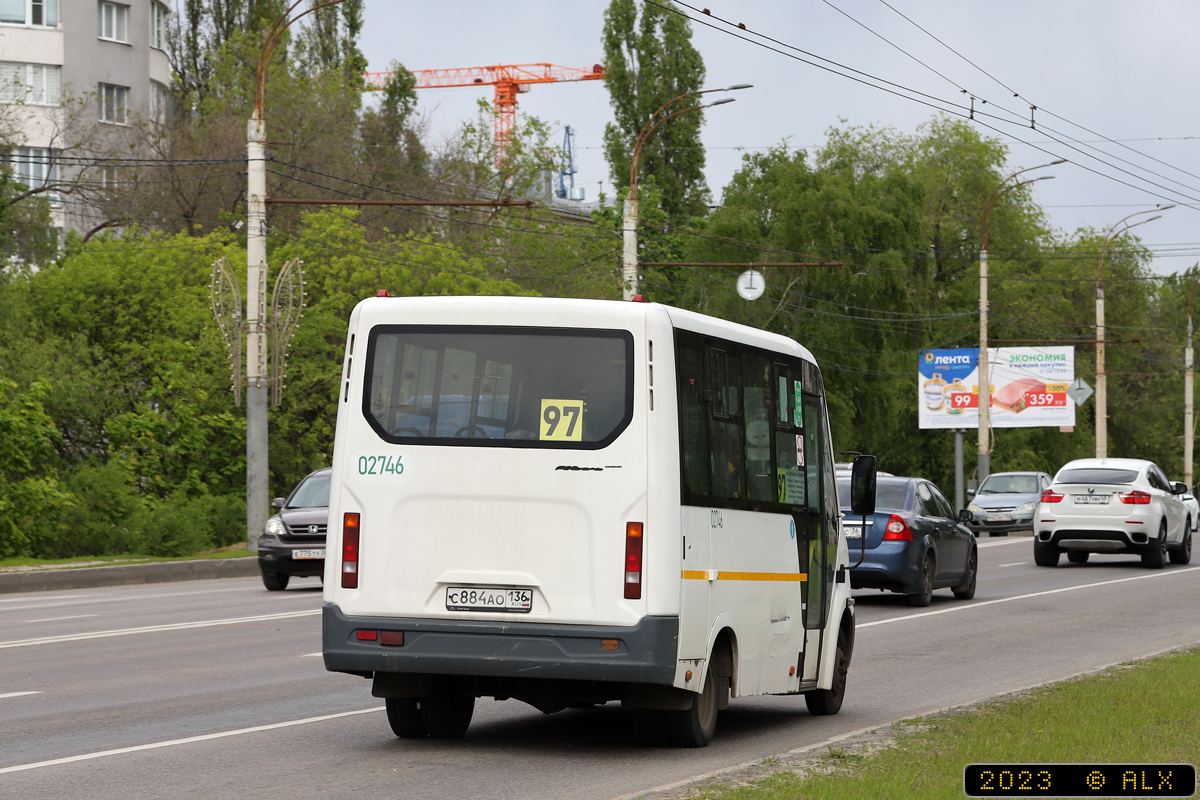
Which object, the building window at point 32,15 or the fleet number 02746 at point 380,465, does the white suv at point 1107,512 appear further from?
the building window at point 32,15

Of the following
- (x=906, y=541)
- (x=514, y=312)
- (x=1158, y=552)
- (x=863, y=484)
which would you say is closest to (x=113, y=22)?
(x=1158, y=552)

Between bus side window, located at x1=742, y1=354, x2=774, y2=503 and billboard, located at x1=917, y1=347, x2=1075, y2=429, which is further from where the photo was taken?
billboard, located at x1=917, y1=347, x2=1075, y2=429

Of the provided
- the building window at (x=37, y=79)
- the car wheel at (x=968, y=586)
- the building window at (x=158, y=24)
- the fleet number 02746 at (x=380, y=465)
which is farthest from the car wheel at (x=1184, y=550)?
the building window at (x=158, y=24)

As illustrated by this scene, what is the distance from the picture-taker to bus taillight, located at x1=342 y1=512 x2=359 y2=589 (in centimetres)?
930

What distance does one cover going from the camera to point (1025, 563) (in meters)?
32.7

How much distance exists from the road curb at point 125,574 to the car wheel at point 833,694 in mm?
16980

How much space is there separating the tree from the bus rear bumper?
215 ft

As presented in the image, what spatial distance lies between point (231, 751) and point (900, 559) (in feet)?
42.7

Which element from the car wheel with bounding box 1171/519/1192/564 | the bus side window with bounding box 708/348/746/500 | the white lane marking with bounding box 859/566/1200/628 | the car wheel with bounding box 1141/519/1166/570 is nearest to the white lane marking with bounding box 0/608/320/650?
the white lane marking with bounding box 859/566/1200/628

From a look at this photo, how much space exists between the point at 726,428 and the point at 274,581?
51.9 feet

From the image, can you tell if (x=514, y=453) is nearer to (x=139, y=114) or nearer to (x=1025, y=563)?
(x=1025, y=563)

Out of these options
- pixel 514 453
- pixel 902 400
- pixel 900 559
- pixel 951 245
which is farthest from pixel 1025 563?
pixel 951 245

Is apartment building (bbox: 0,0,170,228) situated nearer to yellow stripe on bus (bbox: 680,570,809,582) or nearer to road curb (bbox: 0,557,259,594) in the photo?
road curb (bbox: 0,557,259,594)

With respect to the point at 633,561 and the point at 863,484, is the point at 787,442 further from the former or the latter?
the point at 633,561
